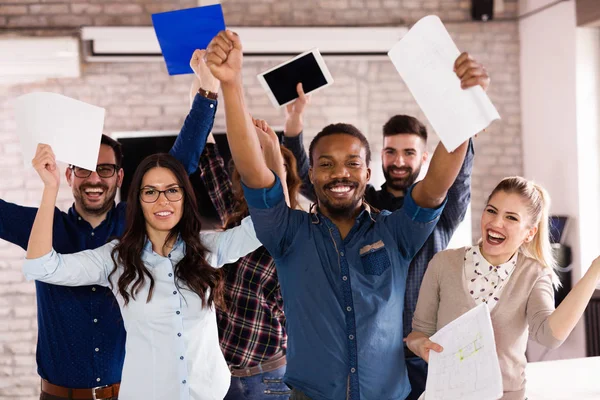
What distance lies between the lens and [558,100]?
15.5 ft

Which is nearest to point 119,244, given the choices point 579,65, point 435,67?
point 435,67

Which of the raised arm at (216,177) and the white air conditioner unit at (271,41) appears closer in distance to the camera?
the raised arm at (216,177)

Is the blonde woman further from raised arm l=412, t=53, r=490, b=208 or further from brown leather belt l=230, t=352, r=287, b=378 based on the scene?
brown leather belt l=230, t=352, r=287, b=378

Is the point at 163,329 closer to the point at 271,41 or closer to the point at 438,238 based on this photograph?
the point at 438,238

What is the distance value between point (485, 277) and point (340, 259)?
48 centimetres

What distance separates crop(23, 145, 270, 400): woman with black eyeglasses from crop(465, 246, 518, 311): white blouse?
618 mm

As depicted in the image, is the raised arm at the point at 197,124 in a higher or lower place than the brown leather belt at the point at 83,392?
higher

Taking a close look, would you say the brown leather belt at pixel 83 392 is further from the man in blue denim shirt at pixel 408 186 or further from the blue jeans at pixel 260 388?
the man in blue denim shirt at pixel 408 186

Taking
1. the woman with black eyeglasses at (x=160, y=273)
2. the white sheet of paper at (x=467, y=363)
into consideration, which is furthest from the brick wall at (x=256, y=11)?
the white sheet of paper at (x=467, y=363)

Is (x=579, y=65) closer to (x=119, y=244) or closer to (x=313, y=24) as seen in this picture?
(x=313, y=24)

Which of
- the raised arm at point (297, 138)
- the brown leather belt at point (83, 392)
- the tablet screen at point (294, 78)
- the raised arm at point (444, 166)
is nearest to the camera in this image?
the raised arm at point (444, 166)

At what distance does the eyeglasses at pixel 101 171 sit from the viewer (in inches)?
89.6

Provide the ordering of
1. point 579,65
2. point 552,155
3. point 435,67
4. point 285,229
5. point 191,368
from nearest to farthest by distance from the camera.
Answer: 1. point 435,67
2. point 285,229
3. point 191,368
4. point 579,65
5. point 552,155

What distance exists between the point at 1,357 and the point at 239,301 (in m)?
3.11
